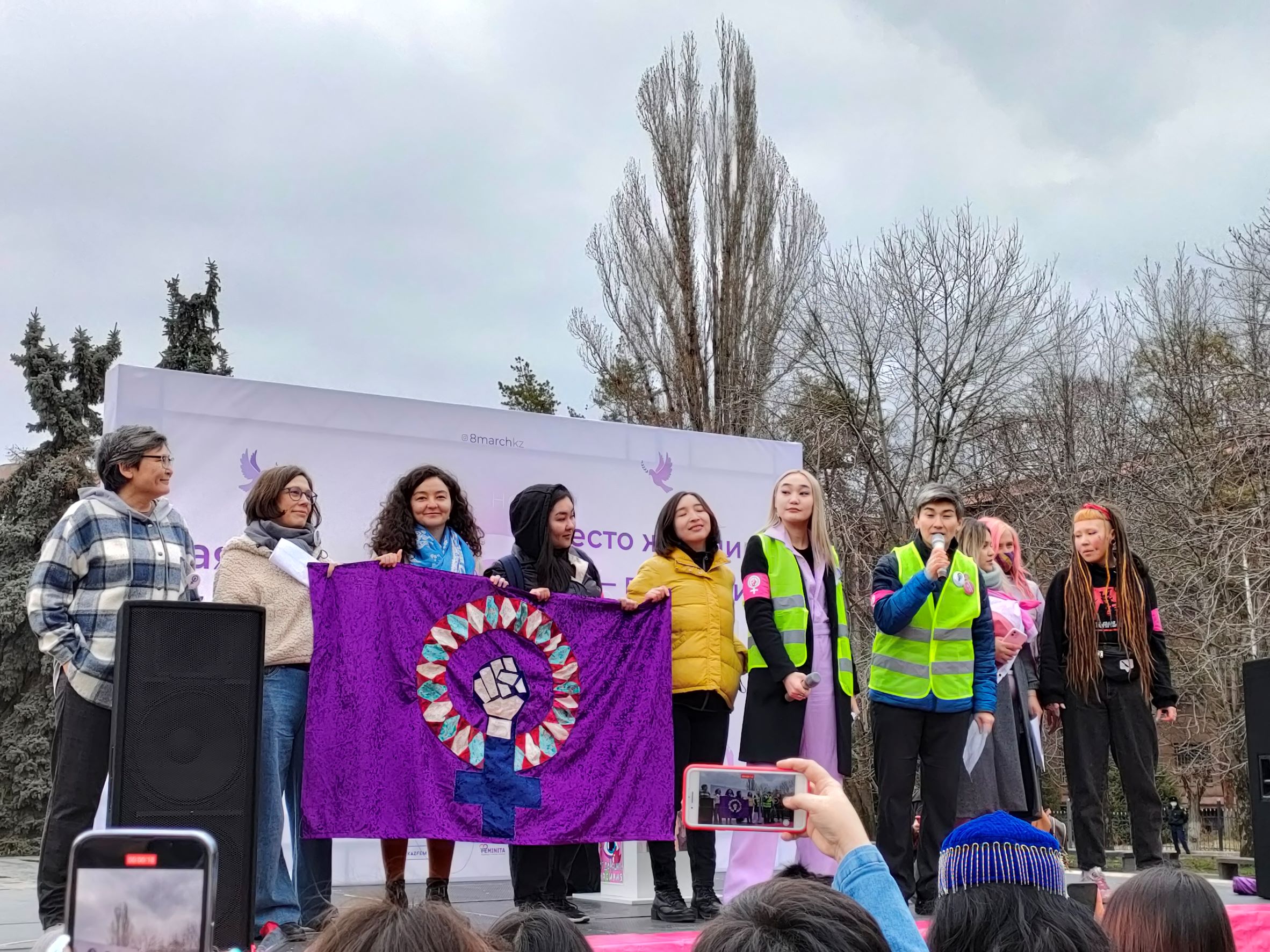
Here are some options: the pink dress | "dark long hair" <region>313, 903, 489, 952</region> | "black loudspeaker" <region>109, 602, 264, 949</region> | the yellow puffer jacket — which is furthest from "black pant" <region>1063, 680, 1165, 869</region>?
"dark long hair" <region>313, 903, 489, 952</region>

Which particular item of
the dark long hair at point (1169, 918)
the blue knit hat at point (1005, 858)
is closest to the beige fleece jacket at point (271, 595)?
the dark long hair at point (1169, 918)

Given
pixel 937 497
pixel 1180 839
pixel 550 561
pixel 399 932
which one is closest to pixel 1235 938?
pixel 937 497

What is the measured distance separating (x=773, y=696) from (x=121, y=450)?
270 cm

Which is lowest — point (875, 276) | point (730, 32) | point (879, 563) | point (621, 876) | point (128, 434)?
point (621, 876)

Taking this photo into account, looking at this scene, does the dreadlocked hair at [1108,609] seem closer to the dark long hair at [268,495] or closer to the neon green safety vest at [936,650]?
the neon green safety vest at [936,650]

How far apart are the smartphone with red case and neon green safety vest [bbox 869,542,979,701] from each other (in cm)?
255

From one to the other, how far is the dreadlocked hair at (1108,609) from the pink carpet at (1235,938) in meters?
1.12

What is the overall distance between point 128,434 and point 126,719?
4.20ft

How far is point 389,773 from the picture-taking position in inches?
191

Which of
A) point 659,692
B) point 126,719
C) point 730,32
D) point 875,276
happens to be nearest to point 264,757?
point 126,719

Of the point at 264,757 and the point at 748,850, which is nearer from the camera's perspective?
the point at 264,757

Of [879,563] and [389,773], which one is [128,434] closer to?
[389,773]

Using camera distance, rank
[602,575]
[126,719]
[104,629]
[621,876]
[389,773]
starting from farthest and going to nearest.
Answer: [602,575] → [621,876] → [389,773] → [104,629] → [126,719]

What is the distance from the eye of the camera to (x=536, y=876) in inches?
198
